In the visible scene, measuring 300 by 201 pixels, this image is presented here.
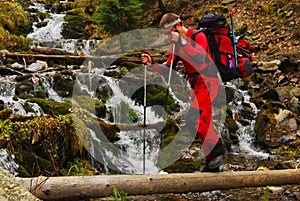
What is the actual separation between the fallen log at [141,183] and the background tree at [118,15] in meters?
15.3

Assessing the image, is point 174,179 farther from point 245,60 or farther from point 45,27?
point 45,27

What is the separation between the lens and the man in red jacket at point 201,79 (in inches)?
174

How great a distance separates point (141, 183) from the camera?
4.20m

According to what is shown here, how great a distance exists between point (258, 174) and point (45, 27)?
2092cm

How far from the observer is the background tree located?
1862 cm

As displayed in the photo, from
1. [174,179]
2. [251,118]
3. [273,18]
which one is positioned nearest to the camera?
[174,179]

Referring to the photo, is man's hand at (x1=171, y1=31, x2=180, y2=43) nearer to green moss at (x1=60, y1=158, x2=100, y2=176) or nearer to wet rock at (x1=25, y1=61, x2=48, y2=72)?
green moss at (x1=60, y1=158, x2=100, y2=176)

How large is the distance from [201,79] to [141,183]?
5.00 feet

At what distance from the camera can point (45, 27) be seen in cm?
2294

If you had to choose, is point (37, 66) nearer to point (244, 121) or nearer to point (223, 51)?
point (244, 121)

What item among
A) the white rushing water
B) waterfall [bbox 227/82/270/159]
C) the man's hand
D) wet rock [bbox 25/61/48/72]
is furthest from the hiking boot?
wet rock [bbox 25/61/48/72]

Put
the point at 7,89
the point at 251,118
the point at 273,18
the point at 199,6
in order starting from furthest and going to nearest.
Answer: the point at 199,6 < the point at 273,18 < the point at 251,118 < the point at 7,89

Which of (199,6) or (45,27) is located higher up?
(199,6)

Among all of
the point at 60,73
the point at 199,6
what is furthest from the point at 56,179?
the point at 199,6
